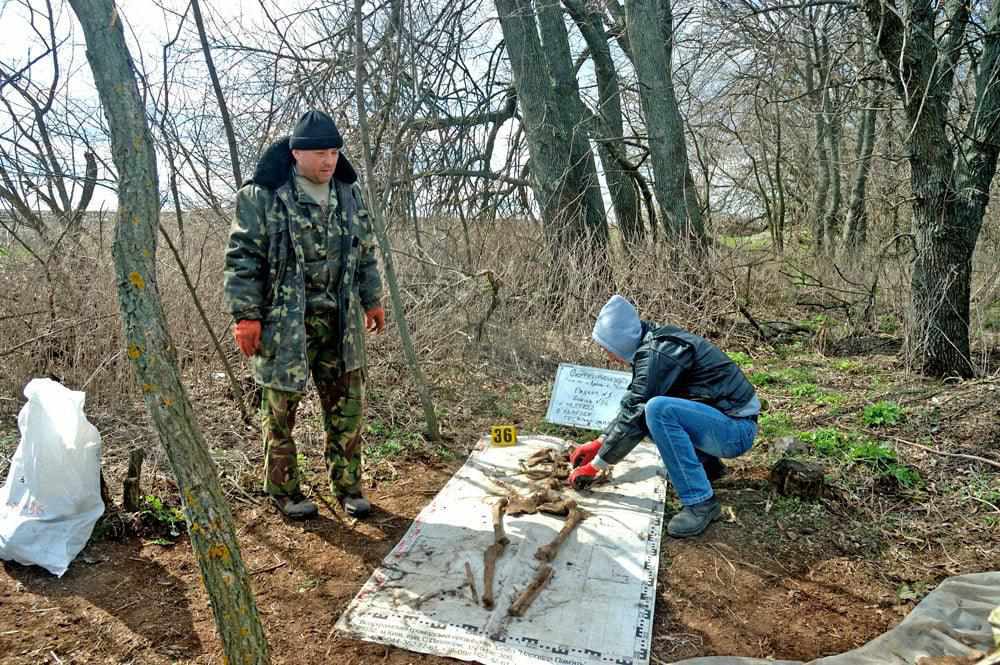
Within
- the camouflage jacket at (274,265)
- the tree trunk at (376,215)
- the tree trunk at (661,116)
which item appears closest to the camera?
the camouflage jacket at (274,265)

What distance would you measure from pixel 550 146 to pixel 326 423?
5.11 meters

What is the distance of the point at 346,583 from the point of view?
2.96 metres

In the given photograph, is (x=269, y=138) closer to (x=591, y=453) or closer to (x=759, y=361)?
(x=591, y=453)

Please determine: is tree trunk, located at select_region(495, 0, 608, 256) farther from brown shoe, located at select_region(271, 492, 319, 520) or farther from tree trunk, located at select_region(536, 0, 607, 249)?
brown shoe, located at select_region(271, 492, 319, 520)

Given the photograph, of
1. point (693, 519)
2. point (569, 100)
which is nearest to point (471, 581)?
point (693, 519)

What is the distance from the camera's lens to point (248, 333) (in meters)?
3.20

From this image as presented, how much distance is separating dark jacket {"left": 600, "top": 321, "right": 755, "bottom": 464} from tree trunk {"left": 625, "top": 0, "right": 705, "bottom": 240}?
4.50m

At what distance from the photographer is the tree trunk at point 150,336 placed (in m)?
1.72

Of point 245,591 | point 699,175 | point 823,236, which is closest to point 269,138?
A: point 245,591

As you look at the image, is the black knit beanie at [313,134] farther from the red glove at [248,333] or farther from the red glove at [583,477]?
the red glove at [583,477]

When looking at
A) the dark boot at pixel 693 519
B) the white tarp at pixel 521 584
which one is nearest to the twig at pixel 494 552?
the white tarp at pixel 521 584

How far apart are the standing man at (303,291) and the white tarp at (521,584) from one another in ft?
1.88

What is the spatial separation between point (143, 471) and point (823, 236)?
1006 cm

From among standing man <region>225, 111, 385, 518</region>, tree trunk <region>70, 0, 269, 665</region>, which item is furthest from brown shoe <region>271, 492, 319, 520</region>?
tree trunk <region>70, 0, 269, 665</region>
